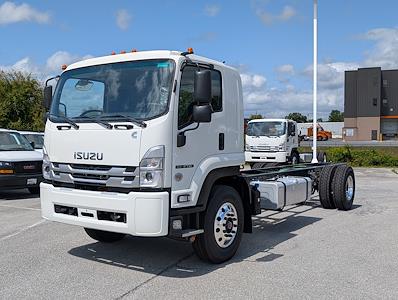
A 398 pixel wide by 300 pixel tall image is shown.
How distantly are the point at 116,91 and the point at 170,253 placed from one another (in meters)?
2.50

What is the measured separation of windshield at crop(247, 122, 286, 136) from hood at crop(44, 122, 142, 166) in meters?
15.4

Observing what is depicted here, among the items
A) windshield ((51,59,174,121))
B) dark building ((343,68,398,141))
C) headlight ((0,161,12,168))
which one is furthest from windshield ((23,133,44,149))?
dark building ((343,68,398,141))

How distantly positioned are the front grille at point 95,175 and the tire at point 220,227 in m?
1.18

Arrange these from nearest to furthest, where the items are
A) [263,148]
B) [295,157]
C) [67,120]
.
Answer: [67,120] → [263,148] → [295,157]

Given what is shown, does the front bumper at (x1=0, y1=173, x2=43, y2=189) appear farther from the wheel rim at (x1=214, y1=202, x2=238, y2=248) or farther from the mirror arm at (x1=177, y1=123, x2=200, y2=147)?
the mirror arm at (x1=177, y1=123, x2=200, y2=147)

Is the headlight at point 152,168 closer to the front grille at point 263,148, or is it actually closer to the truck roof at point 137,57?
the truck roof at point 137,57

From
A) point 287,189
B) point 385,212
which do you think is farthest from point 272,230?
point 385,212

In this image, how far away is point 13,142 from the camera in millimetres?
13836

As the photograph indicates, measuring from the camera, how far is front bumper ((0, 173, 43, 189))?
12.2 m

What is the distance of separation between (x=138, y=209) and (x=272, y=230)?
3.96 m

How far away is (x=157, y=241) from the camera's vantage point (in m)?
7.70

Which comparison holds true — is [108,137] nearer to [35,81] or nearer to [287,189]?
[287,189]

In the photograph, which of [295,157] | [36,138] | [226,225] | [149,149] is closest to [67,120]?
[149,149]

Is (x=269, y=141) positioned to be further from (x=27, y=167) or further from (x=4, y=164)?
(x=4, y=164)
